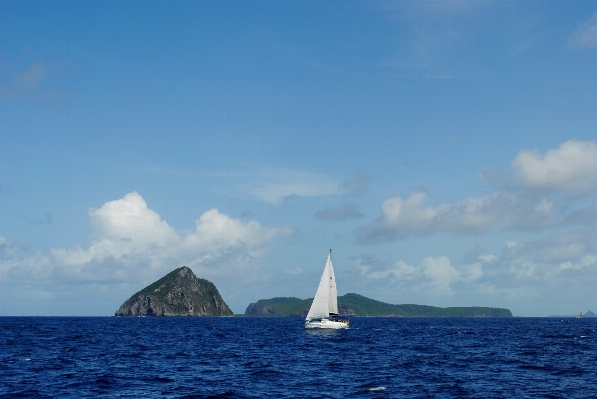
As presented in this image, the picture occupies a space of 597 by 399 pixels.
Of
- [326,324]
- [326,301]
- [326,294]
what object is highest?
[326,294]

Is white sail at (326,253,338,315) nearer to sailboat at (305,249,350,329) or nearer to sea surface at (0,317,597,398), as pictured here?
sailboat at (305,249,350,329)

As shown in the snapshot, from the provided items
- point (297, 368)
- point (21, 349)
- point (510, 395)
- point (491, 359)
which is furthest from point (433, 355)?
point (21, 349)

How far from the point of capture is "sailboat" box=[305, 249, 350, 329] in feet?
445

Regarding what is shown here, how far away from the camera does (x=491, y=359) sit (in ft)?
231

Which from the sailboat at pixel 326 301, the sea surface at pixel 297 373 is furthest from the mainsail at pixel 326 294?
the sea surface at pixel 297 373

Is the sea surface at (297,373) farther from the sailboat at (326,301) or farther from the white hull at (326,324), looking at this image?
the white hull at (326,324)

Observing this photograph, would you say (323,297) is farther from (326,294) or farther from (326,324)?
(326,324)

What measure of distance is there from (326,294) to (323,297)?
1.07 metres

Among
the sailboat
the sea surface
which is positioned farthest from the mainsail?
the sea surface

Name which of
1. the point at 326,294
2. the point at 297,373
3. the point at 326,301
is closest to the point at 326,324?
the point at 326,301

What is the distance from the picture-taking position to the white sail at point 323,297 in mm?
135625

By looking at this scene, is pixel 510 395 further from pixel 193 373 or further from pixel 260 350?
pixel 260 350

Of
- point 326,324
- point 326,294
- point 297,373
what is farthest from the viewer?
point 326,324

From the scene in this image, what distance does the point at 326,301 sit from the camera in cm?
13638
